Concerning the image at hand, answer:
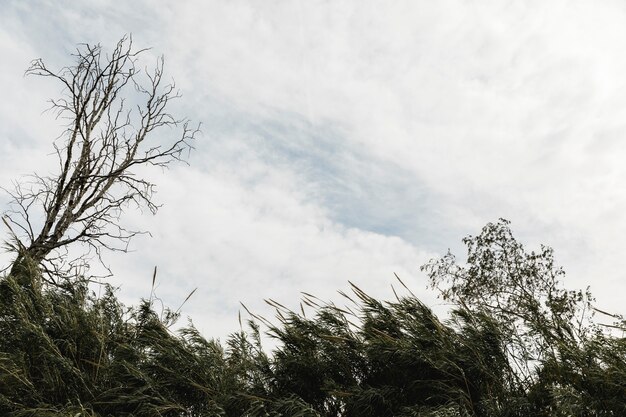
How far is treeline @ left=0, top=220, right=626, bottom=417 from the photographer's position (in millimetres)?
6758

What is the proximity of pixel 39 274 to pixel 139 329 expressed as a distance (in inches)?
70.9

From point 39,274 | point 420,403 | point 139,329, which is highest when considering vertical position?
point 39,274

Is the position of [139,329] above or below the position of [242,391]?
above

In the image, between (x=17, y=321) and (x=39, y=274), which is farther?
(x=39, y=274)

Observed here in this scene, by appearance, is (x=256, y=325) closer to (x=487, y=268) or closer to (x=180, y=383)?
(x=180, y=383)

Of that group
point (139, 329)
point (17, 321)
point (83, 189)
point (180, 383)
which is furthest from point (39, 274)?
point (83, 189)

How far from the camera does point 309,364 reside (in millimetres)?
7617

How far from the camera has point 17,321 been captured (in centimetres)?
852

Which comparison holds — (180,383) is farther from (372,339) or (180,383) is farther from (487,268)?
(487,268)

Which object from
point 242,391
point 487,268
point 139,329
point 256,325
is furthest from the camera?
point 487,268

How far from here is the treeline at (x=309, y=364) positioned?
676 centimetres

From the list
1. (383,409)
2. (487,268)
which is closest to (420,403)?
(383,409)

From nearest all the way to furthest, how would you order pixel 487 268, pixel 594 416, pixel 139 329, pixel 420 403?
pixel 594 416 → pixel 420 403 → pixel 139 329 → pixel 487 268

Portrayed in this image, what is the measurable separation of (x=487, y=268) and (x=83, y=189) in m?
12.8
